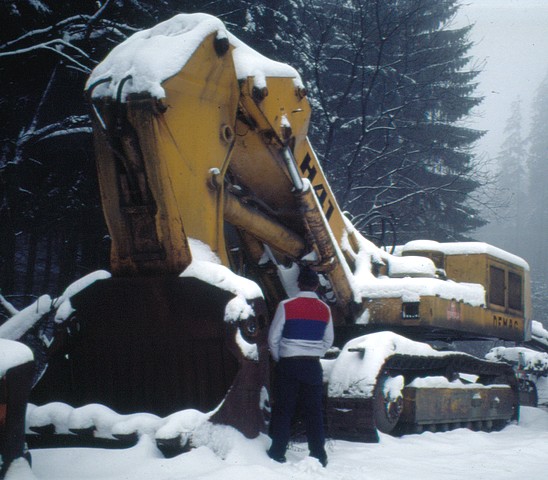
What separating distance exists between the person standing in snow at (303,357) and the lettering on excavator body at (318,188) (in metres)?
1.48

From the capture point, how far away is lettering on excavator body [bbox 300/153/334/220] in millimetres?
6366

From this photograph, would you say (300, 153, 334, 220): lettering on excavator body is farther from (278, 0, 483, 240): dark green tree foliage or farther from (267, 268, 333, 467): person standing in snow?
(278, 0, 483, 240): dark green tree foliage

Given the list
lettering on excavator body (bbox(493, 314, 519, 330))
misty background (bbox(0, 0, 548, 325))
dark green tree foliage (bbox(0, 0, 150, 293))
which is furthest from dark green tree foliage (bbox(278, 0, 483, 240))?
lettering on excavator body (bbox(493, 314, 519, 330))

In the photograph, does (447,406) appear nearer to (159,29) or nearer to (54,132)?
(159,29)

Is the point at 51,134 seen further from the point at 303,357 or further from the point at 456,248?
A: the point at 303,357

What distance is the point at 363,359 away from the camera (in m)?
6.19

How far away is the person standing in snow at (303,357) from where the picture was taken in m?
4.82

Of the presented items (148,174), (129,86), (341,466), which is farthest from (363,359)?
(129,86)

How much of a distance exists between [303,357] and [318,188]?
83.2 inches

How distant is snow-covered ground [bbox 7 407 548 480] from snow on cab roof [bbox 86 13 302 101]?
2.13m

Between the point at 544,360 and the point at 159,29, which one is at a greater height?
the point at 159,29

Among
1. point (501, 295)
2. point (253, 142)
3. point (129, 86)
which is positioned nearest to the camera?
point (129, 86)

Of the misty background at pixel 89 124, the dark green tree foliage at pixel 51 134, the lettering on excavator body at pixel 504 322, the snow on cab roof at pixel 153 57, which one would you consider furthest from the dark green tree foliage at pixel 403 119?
the snow on cab roof at pixel 153 57

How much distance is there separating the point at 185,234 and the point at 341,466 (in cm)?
188
